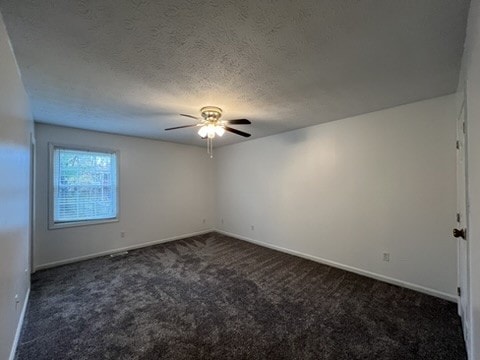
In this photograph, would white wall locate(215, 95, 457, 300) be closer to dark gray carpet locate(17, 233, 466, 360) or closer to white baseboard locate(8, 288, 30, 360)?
dark gray carpet locate(17, 233, 466, 360)

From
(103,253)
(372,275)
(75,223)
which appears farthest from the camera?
(103,253)

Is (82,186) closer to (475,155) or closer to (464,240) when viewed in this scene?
(475,155)

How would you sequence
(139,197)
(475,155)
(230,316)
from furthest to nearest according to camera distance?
(139,197) → (230,316) → (475,155)

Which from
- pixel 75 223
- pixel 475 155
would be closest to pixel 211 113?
pixel 475 155

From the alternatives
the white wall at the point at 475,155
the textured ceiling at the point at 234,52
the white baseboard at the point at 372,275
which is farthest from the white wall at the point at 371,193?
the white wall at the point at 475,155

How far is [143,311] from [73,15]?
266 centimetres

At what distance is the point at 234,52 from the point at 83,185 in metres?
3.80

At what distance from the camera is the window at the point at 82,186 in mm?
3596

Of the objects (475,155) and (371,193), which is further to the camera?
(371,193)

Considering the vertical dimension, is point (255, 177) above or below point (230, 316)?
above

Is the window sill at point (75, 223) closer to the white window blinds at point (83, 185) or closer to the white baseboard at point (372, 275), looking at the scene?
the white window blinds at point (83, 185)

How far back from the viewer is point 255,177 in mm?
4801

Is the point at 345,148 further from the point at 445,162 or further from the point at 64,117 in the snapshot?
the point at 64,117

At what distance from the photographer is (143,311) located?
7.58 feet
